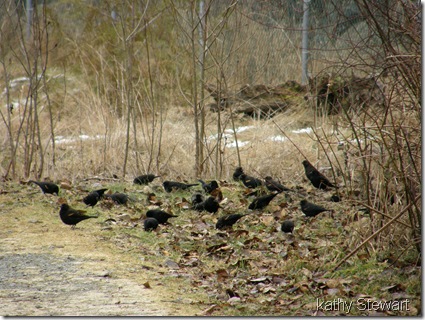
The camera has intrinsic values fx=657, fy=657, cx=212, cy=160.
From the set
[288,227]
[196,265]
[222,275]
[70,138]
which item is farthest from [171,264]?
[70,138]

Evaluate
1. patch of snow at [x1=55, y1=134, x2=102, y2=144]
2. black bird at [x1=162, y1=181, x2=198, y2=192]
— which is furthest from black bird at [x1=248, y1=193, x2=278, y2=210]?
patch of snow at [x1=55, y1=134, x2=102, y2=144]

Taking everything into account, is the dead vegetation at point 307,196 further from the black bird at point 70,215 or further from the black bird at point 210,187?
the black bird at point 70,215

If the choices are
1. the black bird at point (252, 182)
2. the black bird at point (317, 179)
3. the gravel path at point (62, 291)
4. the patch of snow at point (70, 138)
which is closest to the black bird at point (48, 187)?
the gravel path at point (62, 291)

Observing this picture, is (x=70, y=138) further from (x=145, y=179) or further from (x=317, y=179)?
(x=317, y=179)

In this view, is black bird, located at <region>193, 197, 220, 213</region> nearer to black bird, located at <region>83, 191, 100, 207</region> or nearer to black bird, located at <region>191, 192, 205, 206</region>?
black bird, located at <region>191, 192, 205, 206</region>

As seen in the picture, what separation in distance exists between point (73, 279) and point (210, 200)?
205cm

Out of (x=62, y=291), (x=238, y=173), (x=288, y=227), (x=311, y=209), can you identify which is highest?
(x=238, y=173)

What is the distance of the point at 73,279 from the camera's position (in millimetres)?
4773

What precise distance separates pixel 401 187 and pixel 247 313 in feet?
5.28

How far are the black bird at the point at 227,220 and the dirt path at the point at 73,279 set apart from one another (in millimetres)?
1026

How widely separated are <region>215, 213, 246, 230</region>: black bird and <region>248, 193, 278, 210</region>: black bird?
0.54 metres

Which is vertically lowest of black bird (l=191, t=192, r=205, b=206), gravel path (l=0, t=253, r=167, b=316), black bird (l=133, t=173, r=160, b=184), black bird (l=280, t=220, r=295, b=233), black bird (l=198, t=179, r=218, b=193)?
gravel path (l=0, t=253, r=167, b=316)

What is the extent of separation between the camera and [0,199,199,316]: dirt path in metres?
4.16

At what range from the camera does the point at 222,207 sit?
6832 mm
